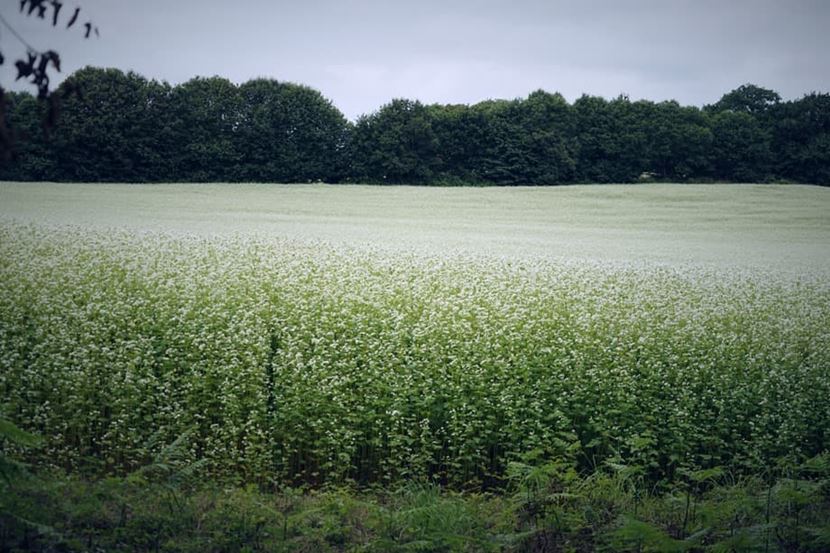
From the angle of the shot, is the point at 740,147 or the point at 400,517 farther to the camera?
the point at 740,147

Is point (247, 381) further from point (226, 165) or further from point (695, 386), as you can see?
point (226, 165)

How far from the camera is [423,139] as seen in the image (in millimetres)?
52156

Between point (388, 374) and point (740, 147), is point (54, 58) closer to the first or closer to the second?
point (388, 374)

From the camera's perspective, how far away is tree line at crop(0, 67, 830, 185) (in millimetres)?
33250

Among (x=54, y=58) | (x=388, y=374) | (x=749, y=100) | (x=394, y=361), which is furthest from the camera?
(x=749, y=100)

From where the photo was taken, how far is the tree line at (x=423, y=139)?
1309 inches

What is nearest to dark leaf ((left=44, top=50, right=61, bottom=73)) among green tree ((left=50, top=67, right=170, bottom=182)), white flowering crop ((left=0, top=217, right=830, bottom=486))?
white flowering crop ((left=0, top=217, right=830, bottom=486))

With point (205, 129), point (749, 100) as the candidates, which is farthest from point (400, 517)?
point (749, 100)

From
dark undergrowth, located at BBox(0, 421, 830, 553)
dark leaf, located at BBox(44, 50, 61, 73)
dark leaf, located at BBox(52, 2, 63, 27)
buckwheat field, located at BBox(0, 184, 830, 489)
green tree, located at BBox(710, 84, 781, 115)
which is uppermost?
green tree, located at BBox(710, 84, 781, 115)

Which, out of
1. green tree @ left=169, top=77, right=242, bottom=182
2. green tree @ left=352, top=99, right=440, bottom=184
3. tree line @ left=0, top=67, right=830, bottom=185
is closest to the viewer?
tree line @ left=0, top=67, right=830, bottom=185

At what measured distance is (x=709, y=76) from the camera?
1468 centimetres

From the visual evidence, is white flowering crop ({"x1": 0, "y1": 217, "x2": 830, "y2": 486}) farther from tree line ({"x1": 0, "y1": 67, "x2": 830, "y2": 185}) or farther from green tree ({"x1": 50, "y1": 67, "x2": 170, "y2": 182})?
tree line ({"x1": 0, "y1": 67, "x2": 830, "y2": 185})

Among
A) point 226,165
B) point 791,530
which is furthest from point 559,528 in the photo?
point 226,165

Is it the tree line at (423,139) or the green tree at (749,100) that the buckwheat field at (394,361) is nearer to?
the tree line at (423,139)
